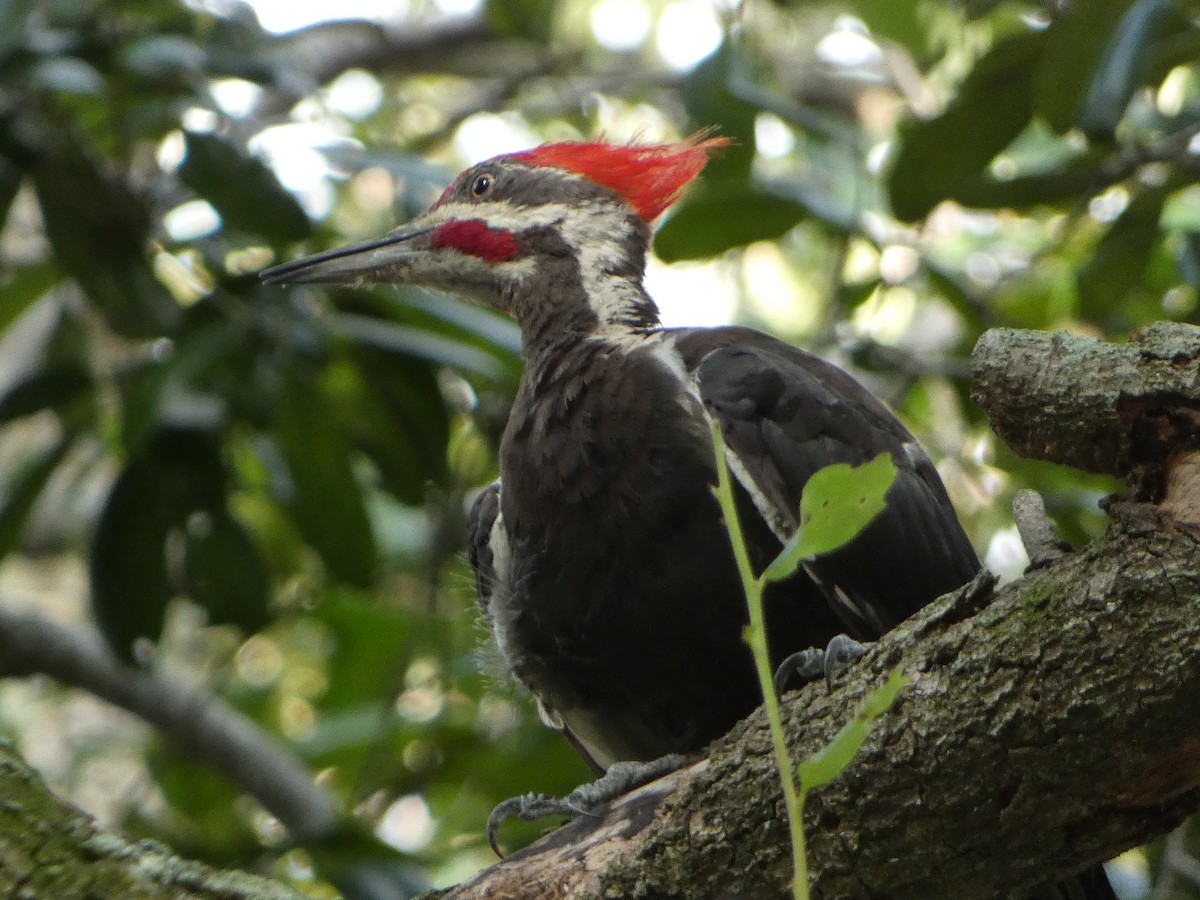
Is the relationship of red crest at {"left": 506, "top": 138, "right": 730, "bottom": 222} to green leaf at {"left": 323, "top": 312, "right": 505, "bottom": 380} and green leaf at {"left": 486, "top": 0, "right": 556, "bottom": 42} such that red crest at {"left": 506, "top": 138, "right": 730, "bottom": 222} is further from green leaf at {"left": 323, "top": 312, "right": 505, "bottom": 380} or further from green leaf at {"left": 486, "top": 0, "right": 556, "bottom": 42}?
green leaf at {"left": 486, "top": 0, "right": 556, "bottom": 42}

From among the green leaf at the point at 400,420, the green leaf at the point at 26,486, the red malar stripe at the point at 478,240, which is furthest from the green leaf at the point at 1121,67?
the green leaf at the point at 26,486

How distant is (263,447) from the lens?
3.82 meters

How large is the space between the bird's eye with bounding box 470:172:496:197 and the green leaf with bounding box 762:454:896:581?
2170mm

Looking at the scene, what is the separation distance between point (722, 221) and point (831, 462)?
1.32m

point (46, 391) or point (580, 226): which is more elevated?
point (46, 391)

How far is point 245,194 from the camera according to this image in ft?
10.6

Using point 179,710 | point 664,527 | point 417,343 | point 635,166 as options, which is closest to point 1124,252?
point 635,166

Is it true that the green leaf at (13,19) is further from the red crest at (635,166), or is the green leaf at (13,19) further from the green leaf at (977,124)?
the green leaf at (977,124)

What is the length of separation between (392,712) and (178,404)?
105 cm

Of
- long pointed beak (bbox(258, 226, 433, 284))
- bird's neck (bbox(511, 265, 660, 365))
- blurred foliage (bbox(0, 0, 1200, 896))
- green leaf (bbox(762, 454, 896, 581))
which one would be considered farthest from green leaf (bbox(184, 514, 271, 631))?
green leaf (bbox(762, 454, 896, 581))

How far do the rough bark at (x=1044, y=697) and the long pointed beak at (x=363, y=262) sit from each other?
183 cm

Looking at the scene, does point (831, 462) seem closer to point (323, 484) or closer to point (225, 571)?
point (323, 484)

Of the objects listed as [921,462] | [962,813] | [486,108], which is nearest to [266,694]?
[486,108]

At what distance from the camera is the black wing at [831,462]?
2375 millimetres
